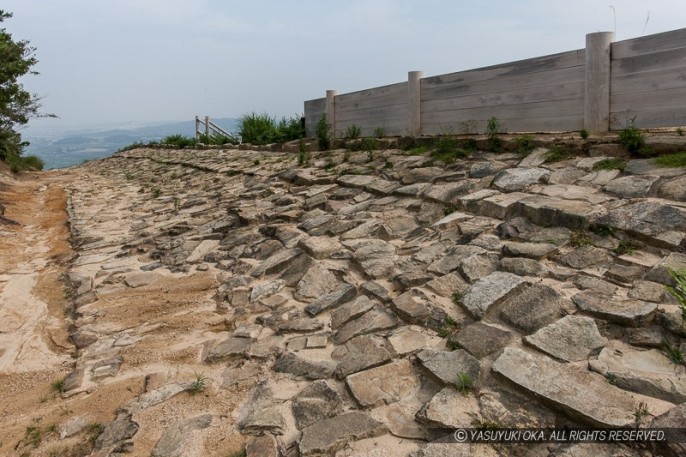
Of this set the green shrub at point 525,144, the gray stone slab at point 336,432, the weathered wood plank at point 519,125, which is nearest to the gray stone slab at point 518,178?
the green shrub at point 525,144

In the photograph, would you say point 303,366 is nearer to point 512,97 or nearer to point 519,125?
point 519,125

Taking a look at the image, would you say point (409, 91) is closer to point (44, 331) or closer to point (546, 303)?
point (546, 303)

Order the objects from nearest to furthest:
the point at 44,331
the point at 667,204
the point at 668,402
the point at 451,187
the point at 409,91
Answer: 1. the point at 668,402
2. the point at 667,204
3. the point at 44,331
4. the point at 451,187
5. the point at 409,91

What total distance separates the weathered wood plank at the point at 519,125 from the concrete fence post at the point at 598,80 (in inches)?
6.9

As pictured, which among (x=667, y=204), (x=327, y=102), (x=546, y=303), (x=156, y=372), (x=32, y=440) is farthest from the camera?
(x=327, y=102)

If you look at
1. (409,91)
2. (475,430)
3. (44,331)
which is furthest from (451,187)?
(44,331)

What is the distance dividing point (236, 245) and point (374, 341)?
2.64 m

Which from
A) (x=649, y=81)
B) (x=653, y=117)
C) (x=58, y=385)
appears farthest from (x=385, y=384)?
(x=649, y=81)

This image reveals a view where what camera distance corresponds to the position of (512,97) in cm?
544

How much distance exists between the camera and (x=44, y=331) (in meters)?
3.43

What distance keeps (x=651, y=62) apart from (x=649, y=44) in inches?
6.9

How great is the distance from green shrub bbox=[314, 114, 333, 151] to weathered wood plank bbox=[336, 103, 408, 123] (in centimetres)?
25

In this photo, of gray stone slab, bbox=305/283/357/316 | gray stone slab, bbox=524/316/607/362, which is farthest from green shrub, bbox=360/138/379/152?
gray stone slab, bbox=524/316/607/362

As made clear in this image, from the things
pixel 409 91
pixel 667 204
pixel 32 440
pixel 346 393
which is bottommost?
pixel 32 440
